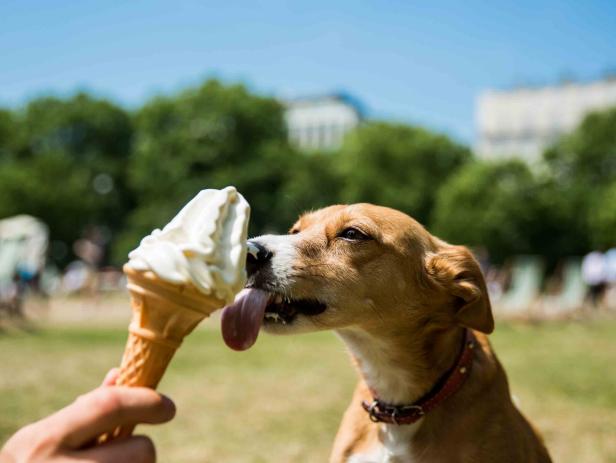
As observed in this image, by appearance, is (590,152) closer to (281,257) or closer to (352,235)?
(352,235)

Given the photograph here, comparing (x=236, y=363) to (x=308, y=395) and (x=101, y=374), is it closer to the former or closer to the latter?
(x=101, y=374)

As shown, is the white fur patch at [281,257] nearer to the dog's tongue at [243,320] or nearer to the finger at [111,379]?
the dog's tongue at [243,320]

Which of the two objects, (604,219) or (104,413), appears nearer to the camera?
(104,413)

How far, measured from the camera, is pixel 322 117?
384 ft

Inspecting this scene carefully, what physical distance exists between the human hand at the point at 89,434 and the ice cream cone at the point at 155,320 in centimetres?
19

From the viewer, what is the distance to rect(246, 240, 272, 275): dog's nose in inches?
118

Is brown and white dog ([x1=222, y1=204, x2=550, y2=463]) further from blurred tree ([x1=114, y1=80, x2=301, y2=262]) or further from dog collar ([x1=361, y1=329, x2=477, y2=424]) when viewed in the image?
blurred tree ([x1=114, y1=80, x2=301, y2=262])

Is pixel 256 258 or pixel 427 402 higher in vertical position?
pixel 256 258

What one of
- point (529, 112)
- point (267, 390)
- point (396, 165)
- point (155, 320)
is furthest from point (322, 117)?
point (155, 320)

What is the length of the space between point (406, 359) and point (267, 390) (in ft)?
17.1

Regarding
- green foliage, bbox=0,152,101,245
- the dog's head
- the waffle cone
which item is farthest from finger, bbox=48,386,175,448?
green foliage, bbox=0,152,101,245

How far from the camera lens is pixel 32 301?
77.6 feet

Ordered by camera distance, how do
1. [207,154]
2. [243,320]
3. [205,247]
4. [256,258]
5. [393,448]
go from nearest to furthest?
[205,247] → [243,320] → [256,258] → [393,448] → [207,154]

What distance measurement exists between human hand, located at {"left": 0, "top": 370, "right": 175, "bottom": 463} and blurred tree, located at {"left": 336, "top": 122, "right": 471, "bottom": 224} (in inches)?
2193
